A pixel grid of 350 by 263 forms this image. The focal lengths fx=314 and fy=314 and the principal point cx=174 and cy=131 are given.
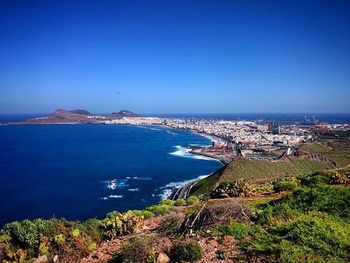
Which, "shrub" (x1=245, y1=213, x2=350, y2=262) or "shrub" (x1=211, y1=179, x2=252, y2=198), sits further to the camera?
"shrub" (x1=211, y1=179, x2=252, y2=198)

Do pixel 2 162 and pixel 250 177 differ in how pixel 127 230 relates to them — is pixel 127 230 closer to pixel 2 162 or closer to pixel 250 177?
pixel 250 177

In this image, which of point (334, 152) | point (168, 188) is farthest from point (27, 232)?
point (334, 152)

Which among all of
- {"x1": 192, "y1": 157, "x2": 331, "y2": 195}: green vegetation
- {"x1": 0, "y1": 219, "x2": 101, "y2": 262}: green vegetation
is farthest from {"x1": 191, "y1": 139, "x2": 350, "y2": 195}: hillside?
{"x1": 0, "y1": 219, "x2": 101, "y2": 262}: green vegetation

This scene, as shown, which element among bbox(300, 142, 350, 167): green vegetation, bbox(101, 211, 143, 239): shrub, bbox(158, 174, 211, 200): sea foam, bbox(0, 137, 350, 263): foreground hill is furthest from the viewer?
bbox(300, 142, 350, 167): green vegetation

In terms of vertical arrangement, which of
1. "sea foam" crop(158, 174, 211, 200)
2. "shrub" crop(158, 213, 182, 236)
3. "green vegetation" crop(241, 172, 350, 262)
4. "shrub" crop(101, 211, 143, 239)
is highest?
"green vegetation" crop(241, 172, 350, 262)

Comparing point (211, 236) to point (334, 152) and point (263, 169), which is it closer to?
point (263, 169)

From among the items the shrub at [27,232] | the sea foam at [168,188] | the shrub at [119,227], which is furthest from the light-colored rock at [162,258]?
the sea foam at [168,188]

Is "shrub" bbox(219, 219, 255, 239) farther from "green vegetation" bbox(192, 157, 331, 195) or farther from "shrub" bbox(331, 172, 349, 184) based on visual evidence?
"green vegetation" bbox(192, 157, 331, 195)
